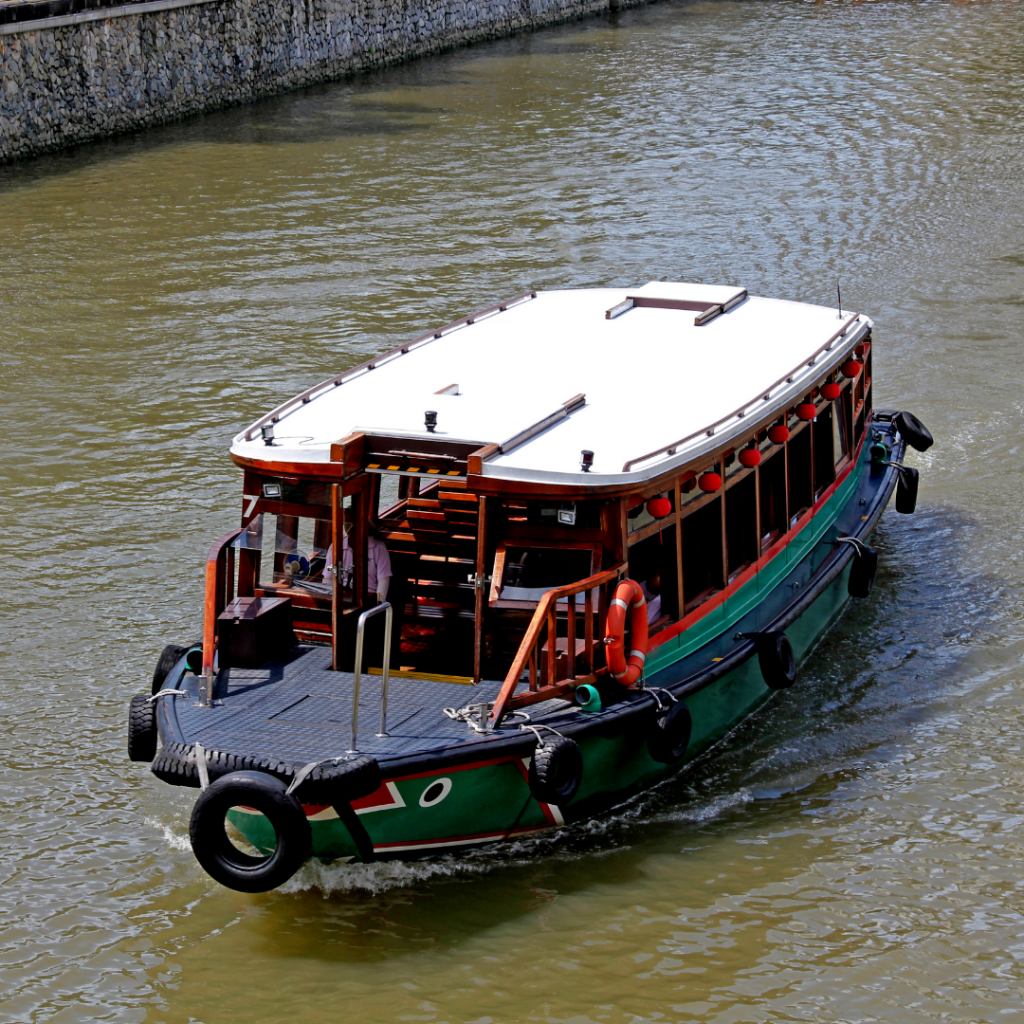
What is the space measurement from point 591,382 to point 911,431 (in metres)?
5.06

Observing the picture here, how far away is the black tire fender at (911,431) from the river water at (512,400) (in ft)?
2.45

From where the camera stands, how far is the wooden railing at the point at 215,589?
30.0ft

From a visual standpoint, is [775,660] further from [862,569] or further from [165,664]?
[165,664]

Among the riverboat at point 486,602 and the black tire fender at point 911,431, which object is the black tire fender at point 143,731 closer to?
the riverboat at point 486,602

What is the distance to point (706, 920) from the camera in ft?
28.6

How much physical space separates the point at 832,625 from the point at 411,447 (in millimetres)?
4711

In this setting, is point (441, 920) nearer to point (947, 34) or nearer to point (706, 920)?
point (706, 920)

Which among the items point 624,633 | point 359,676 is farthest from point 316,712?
point 624,633

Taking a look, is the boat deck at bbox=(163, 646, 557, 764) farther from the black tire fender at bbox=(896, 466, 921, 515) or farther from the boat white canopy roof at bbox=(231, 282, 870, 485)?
the black tire fender at bbox=(896, 466, 921, 515)

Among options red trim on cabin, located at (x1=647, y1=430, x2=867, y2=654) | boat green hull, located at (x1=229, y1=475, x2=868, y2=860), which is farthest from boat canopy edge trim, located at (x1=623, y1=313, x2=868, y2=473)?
boat green hull, located at (x1=229, y1=475, x2=868, y2=860)

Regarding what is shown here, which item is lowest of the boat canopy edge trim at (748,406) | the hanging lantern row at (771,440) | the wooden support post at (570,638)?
the wooden support post at (570,638)

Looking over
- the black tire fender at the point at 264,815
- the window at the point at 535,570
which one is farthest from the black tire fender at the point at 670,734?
the black tire fender at the point at 264,815

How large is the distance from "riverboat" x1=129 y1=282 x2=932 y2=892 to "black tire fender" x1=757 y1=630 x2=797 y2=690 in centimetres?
2

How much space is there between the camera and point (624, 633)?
915 centimetres
